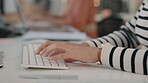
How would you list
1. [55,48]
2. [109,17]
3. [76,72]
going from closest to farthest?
[76,72] → [55,48] → [109,17]

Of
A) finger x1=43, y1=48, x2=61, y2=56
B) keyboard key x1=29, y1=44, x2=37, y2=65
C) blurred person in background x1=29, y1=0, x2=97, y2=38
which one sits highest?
finger x1=43, y1=48, x2=61, y2=56

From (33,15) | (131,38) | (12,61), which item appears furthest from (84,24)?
(12,61)

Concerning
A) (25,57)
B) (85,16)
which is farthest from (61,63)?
(85,16)

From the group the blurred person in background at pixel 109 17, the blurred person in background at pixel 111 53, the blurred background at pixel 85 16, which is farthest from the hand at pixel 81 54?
the blurred person in background at pixel 109 17

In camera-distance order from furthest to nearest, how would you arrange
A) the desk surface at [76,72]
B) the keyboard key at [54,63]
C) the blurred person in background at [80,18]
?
the blurred person in background at [80,18], the keyboard key at [54,63], the desk surface at [76,72]

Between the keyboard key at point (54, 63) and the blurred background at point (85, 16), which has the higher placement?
the keyboard key at point (54, 63)

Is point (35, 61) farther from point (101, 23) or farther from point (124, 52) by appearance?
point (101, 23)

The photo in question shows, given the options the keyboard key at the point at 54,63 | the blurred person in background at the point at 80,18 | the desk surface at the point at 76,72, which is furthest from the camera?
the blurred person in background at the point at 80,18

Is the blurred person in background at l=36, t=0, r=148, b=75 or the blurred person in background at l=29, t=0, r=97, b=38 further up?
the blurred person in background at l=36, t=0, r=148, b=75

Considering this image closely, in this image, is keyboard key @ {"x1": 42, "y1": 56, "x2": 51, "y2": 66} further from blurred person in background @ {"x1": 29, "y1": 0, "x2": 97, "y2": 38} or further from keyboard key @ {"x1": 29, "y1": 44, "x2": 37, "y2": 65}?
blurred person in background @ {"x1": 29, "y1": 0, "x2": 97, "y2": 38}

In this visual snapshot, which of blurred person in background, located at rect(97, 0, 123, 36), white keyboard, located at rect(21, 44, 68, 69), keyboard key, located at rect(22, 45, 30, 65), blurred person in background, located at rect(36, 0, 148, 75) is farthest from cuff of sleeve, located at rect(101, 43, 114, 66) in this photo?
blurred person in background, located at rect(97, 0, 123, 36)

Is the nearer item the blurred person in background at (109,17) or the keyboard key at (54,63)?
the keyboard key at (54,63)

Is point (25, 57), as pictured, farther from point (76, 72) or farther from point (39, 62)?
point (76, 72)

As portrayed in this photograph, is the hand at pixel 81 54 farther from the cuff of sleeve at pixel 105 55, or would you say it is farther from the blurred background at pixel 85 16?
the blurred background at pixel 85 16
